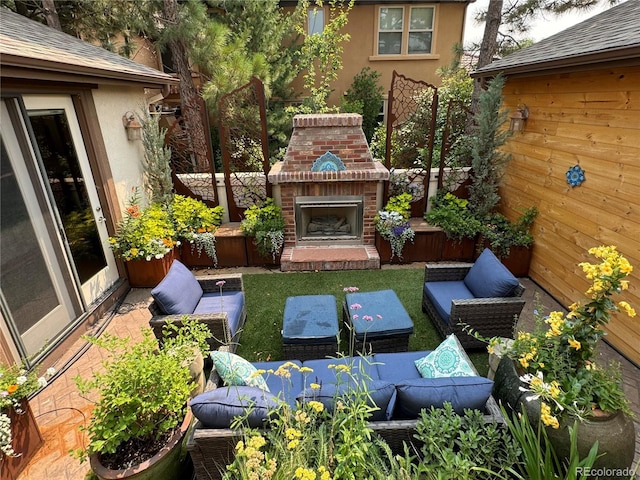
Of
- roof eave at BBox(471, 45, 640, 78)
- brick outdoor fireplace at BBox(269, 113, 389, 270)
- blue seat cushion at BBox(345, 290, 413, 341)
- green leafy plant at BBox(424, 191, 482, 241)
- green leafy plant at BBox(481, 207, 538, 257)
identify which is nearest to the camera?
roof eave at BBox(471, 45, 640, 78)

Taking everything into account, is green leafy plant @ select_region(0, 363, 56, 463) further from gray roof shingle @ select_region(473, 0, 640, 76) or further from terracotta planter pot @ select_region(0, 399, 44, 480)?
Result: gray roof shingle @ select_region(473, 0, 640, 76)

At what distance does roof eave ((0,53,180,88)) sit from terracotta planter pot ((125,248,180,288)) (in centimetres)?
262

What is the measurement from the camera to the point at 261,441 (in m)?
1.70

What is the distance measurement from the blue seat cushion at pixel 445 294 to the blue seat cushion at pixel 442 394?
5.14ft

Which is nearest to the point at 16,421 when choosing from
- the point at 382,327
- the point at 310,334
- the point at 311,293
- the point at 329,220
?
the point at 310,334

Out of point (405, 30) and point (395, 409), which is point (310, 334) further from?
point (405, 30)

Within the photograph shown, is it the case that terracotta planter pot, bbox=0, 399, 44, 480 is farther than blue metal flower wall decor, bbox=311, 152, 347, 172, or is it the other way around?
blue metal flower wall decor, bbox=311, 152, 347, 172

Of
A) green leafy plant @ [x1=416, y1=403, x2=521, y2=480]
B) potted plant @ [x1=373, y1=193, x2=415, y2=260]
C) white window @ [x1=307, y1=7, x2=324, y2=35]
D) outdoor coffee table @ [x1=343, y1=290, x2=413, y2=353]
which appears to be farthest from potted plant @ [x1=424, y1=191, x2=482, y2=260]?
white window @ [x1=307, y1=7, x2=324, y2=35]

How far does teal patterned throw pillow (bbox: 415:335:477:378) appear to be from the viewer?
2764mm

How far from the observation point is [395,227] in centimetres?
602

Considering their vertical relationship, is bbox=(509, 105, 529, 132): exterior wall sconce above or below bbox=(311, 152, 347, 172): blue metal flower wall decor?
above

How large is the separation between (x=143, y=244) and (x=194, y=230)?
103 centimetres

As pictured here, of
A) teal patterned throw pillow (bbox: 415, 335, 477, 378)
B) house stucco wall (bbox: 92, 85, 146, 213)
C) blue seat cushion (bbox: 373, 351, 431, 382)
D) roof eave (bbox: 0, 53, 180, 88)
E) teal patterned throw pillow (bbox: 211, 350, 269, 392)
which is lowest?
blue seat cushion (bbox: 373, 351, 431, 382)

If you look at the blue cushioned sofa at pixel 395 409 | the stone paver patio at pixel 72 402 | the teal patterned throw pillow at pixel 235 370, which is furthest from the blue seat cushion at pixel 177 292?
the blue cushioned sofa at pixel 395 409
